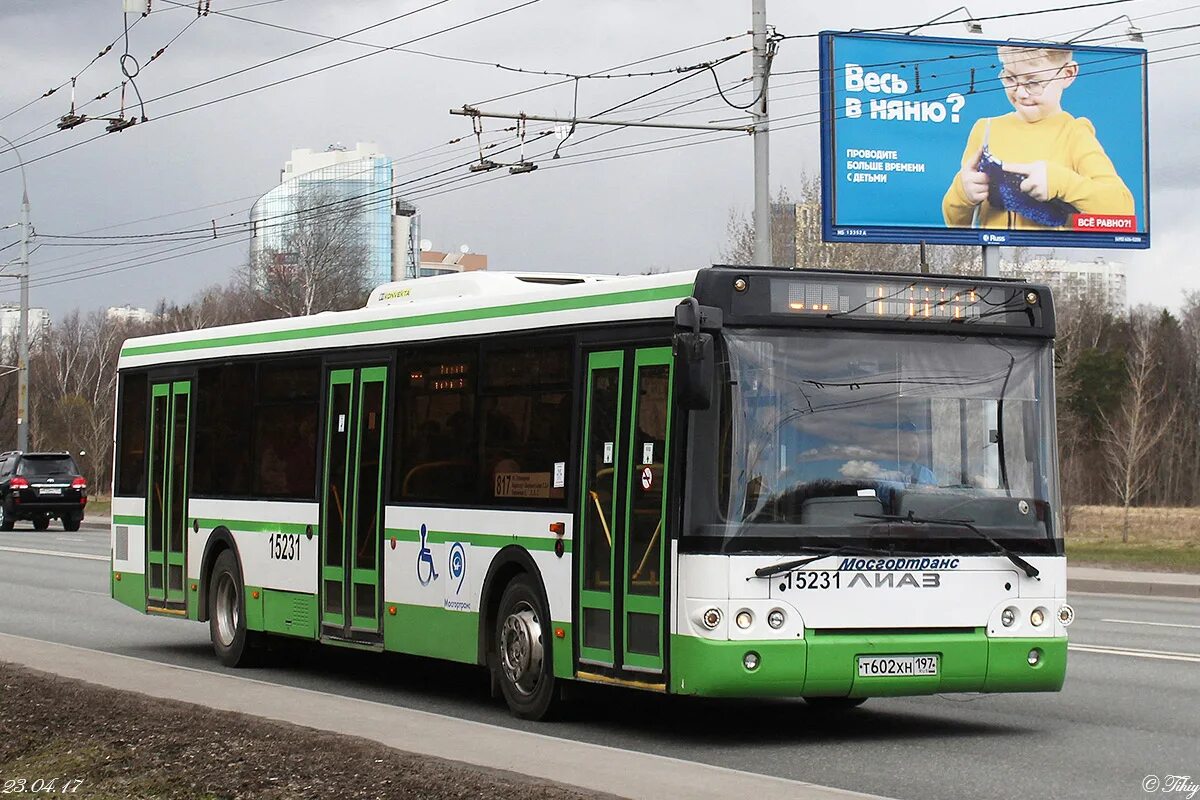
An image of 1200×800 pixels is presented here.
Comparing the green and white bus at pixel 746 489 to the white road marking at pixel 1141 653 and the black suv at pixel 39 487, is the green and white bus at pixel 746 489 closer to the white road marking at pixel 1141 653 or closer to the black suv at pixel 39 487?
the white road marking at pixel 1141 653

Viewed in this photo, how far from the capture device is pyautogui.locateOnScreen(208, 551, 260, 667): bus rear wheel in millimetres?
16344

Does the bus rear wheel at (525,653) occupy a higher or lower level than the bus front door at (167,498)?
lower

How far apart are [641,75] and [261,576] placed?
12.8 metres

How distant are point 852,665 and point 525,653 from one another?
7.87 ft

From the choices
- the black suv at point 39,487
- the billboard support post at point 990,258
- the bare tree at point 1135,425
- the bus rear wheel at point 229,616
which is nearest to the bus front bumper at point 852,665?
the bus rear wheel at point 229,616

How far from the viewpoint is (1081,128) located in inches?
1336

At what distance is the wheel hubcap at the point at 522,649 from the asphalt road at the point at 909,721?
28 centimetres

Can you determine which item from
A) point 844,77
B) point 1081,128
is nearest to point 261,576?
point 844,77

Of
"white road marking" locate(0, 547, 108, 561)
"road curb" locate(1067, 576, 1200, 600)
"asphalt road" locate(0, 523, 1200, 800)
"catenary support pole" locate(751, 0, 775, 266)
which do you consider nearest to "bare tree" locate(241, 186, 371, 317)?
"white road marking" locate(0, 547, 108, 561)

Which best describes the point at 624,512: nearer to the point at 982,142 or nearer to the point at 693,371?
the point at 693,371

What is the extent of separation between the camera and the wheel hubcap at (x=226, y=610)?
54.3 ft

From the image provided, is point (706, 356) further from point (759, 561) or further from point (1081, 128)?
point (1081, 128)

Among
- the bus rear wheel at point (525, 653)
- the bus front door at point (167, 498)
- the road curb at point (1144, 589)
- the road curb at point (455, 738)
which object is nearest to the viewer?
the road curb at point (455, 738)

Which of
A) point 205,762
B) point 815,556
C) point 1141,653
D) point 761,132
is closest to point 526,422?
point 815,556
